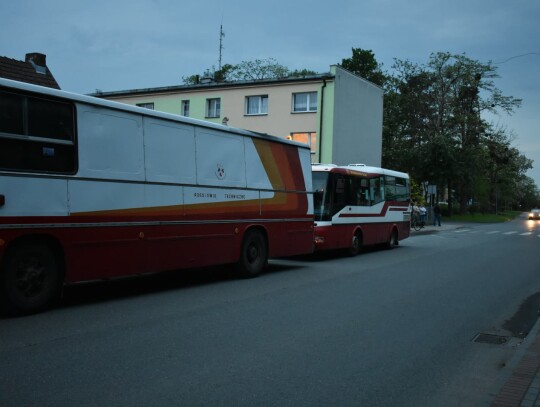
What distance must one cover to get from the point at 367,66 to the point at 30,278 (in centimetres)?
5518

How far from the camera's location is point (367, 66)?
192ft

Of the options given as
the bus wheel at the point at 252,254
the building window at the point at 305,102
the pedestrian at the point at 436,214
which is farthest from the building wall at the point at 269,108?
the bus wheel at the point at 252,254

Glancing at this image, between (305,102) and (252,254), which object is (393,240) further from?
(305,102)

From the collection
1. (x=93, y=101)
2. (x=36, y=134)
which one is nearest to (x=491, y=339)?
(x=93, y=101)

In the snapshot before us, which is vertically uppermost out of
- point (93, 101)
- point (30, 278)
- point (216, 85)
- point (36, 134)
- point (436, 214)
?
point (216, 85)

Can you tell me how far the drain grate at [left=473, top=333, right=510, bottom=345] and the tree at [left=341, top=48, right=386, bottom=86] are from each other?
2117 inches

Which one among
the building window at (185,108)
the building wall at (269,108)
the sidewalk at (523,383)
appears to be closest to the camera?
the sidewalk at (523,383)

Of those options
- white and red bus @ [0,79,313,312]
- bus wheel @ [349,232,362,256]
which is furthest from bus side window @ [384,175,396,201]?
white and red bus @ [0,79,313,312]

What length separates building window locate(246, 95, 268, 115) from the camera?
34.1 meters

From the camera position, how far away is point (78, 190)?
25.6 ft

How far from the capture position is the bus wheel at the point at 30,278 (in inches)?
277

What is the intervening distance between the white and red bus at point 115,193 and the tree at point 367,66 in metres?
49.0

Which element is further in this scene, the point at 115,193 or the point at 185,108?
the point at 185,108

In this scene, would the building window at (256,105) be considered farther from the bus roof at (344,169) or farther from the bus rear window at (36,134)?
the bus rear window at (36,134)
